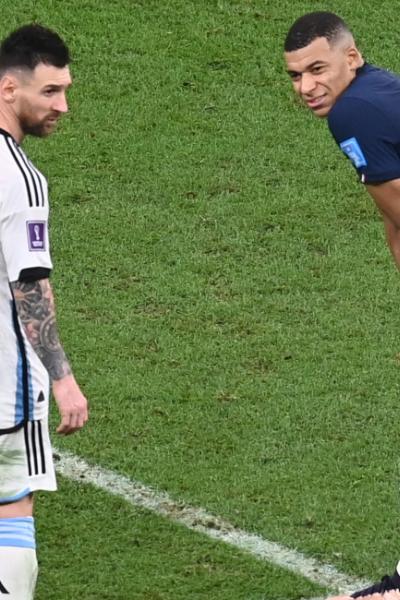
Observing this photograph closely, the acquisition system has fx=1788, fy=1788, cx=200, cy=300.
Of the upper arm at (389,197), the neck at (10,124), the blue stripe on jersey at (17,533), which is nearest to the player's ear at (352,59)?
the upper arm at (389,197)

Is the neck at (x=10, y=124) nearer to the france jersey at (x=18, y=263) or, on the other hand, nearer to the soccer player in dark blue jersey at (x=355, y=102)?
the france jersey at (x=18, y=263)

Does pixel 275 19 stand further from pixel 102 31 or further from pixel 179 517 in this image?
pixel 179 517

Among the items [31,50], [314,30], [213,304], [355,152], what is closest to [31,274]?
[31,50]

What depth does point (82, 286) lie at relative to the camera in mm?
9523

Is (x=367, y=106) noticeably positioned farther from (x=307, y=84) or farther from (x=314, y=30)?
(x=314, y=30)

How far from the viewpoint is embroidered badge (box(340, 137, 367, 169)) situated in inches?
244

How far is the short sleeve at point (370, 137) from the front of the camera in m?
6.15

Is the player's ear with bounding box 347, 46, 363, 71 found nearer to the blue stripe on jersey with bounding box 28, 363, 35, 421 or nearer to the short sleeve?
the short sleeve

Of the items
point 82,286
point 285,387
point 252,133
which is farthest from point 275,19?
point 285,387

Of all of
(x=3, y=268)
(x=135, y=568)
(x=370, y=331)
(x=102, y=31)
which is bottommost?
(x=135, y=568)

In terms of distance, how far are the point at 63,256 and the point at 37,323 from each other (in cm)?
414

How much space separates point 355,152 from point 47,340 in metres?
1.31

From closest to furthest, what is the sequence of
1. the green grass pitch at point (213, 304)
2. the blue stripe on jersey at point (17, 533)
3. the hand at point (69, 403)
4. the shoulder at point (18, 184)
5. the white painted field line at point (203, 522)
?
the shoulder at point (18, 184), the hand at point (69, 403), the blue stripe on jersey at point (17, 533), the white painted field line at point (203, 522), the green grass pitch at point (213, 304)

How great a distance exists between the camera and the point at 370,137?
20.2 ft
